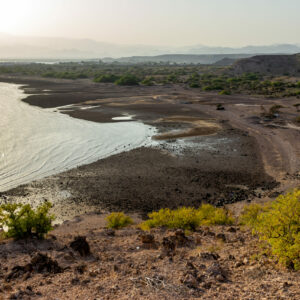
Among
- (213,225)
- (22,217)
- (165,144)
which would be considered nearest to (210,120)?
(165,144)

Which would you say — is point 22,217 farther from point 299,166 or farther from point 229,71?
point 229,71

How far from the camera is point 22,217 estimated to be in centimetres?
1153

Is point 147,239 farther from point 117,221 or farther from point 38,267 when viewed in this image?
point 38,267

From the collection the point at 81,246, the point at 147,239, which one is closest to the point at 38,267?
the point at 81,246

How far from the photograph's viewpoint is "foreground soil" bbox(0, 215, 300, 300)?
299 inches

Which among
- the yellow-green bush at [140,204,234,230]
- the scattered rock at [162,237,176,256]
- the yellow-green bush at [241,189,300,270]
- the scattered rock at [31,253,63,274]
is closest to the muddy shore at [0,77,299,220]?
the yellow-green bush at [140,204,234,230]

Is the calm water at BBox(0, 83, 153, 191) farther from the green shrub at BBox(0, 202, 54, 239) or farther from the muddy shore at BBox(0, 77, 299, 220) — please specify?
the green shrub at BBox(0, 202, 54, 239)

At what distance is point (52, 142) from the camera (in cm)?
2836

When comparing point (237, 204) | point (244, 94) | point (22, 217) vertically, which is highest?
point (244, 94)

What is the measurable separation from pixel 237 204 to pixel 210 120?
23.4 metres

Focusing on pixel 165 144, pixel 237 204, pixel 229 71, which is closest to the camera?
pixel 237 204

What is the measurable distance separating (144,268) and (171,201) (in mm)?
7908

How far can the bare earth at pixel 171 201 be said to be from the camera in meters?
7.91

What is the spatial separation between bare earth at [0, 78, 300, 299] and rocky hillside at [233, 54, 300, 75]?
76.6 m
